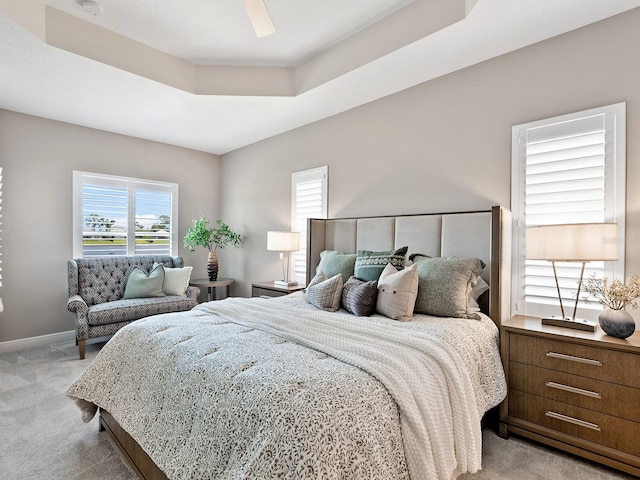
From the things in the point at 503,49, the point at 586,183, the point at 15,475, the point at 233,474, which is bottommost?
the point at 15,475

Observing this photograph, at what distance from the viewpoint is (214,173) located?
5.62 m

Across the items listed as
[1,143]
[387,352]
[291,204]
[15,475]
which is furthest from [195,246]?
[387,352]

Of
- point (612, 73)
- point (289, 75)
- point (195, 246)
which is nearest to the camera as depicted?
point (612, 73)

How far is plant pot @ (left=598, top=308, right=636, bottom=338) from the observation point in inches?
73.0

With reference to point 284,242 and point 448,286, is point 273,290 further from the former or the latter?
point 448,286

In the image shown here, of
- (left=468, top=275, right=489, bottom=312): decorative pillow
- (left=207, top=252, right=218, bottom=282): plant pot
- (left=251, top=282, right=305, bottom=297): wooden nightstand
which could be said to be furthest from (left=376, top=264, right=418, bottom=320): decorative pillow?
(left=207, top=252, right=218, bottom=282): plant pot

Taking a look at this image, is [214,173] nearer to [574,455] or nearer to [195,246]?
[195,246]

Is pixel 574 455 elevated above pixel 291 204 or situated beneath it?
situated beneath

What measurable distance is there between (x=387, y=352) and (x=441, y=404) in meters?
0.30

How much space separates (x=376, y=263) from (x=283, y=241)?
1.56m

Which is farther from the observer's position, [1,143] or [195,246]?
[195,246]

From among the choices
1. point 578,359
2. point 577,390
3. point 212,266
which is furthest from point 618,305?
point 212,266

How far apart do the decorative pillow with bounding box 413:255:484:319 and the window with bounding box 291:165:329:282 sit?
1788 mm

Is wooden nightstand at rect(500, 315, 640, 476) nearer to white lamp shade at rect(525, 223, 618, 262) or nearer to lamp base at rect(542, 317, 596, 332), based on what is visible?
lamp base at rect(542, 317, 596, 332)
